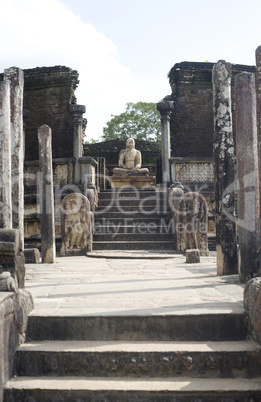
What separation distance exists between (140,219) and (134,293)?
752 cm

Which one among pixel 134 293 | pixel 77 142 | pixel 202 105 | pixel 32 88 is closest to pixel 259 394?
pixel 134 293

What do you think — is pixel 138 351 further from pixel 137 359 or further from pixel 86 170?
pixel 86 170

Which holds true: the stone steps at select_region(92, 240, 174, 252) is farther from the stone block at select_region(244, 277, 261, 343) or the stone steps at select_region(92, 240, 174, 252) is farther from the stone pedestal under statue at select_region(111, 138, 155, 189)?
the stone block at select_region(244, 277, 261, 343)

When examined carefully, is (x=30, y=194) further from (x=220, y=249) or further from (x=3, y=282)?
(x=3, y=282)

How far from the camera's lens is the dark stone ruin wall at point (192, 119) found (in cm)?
1873

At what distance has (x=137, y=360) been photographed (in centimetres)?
283

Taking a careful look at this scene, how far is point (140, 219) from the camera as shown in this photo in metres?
11.6

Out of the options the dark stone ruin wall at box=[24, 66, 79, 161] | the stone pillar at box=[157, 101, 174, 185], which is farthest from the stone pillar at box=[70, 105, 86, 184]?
the stone pillar at box=[157, 101, 174, 185]

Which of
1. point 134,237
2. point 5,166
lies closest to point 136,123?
point 134,237

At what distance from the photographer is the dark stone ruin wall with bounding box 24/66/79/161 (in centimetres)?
1867

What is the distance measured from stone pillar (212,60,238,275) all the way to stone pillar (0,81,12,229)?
108 inches

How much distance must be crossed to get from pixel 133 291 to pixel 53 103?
16217 millimetres

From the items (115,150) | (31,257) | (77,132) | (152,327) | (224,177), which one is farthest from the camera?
(115,150)

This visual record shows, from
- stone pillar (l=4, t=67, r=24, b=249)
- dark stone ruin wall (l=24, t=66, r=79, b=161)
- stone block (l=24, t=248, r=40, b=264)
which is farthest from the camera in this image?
dark stone ruin wall (l=24, t=66, r=79, b=161)
